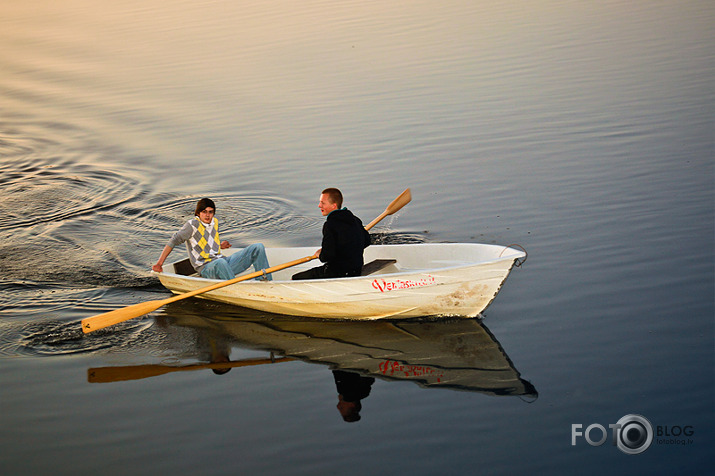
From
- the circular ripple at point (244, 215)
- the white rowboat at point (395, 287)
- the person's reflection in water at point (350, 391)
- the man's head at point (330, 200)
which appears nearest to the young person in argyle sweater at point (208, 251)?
the white rowboat at point (395, 287)

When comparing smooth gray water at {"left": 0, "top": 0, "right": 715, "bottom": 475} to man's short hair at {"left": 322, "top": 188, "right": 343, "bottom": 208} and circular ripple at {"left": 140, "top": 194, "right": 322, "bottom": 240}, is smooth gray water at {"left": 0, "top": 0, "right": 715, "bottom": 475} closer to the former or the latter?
circular ripple at {"left": 140, "top": 194, "right": 322, "bottom": 240}

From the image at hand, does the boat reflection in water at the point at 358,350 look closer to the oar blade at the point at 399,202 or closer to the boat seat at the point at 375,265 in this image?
the boat seat at the point at 375,265

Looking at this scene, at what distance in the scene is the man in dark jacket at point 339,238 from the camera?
8445 mm

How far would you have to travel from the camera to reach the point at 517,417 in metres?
6.88

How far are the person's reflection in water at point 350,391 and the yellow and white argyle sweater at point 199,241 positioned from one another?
2.42 meters

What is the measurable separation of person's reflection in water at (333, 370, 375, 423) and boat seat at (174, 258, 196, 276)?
293 centimetres

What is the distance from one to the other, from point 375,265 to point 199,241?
2.09m

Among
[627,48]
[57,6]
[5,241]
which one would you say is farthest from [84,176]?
[57,6]

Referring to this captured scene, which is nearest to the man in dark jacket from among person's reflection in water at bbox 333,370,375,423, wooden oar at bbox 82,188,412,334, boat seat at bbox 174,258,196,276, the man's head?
the man's head

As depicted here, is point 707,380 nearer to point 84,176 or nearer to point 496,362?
point 496,362

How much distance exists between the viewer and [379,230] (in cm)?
1138

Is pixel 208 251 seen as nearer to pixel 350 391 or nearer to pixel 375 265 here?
pixel 375 265

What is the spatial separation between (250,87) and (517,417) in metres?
14.9

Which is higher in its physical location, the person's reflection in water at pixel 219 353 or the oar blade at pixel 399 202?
the oar blade at pixel 399 202
